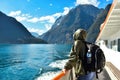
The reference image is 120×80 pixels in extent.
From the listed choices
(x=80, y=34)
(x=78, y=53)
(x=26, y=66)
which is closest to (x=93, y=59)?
(x=78, y=53)

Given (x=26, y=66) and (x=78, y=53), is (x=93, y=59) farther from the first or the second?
(x=26, y=66)

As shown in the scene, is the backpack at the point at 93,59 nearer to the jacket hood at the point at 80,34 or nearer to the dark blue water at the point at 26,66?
the jacket hood at the point at 80,34

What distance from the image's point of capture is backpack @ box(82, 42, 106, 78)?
4789mm

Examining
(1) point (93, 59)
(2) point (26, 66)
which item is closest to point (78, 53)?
(1) point (93, 59)

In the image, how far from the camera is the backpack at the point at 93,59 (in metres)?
4.79

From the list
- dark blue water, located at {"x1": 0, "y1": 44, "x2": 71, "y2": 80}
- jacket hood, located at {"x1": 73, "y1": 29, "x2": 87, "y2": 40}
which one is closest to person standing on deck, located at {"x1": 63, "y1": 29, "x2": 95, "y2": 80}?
jacket hood, located at {"x1": 73, "y1": 29, "x2": 87, "y2": 40}

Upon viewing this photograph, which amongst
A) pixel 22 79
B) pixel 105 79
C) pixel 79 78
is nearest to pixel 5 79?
pixel 22 79

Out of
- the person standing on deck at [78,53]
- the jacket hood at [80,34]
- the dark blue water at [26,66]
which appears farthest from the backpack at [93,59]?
the dark blue water at [26,66]

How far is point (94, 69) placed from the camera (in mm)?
4844

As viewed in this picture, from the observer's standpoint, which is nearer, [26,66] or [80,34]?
[80,34]

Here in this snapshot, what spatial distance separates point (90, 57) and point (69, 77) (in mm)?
1965

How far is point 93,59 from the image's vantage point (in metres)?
4.82

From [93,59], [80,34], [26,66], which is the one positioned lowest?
[26,66]

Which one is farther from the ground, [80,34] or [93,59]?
[80,34]
